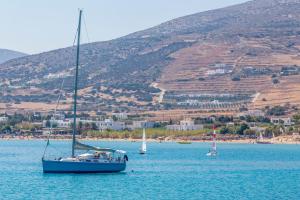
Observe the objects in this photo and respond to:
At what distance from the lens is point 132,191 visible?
55.5 metres

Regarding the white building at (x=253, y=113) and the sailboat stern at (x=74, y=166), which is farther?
the white building at (x=253, y=113)

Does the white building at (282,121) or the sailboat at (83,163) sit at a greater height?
the white building at (282,121)

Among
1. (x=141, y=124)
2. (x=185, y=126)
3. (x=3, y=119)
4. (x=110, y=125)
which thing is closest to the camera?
(x=185, y=126)

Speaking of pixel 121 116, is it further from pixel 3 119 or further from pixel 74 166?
pixel 74 166

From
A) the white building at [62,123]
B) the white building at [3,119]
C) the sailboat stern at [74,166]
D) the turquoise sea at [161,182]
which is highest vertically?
the white building at [3,119]

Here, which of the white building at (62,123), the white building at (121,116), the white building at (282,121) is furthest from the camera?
the white building at (121,116)

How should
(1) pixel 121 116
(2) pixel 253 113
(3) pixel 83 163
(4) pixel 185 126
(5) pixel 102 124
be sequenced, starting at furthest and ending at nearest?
(1) pixel 121 116 < (2) pixel 253 113 < (5) pixel 102 124 < (4) pixel 185 126 < (3) pixel 83 163

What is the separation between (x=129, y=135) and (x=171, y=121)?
48.9 feet

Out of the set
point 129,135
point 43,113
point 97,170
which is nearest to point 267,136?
point 129,135

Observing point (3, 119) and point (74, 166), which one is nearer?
point (74, 166)

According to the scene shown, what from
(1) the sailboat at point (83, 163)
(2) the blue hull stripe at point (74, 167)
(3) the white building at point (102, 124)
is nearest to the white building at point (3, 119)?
(3) the white building at point (102, 124)

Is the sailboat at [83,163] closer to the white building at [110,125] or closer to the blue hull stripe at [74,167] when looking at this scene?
the blue hull stripe at [74,167]

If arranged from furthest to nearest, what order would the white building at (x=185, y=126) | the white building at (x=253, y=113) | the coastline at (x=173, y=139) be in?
the white building at (x=253, y=113)
the white building at (x=185, y=126)
the coastline at (x=173, y=139)

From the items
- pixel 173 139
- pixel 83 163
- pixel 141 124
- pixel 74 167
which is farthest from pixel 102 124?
pixel 74 167
